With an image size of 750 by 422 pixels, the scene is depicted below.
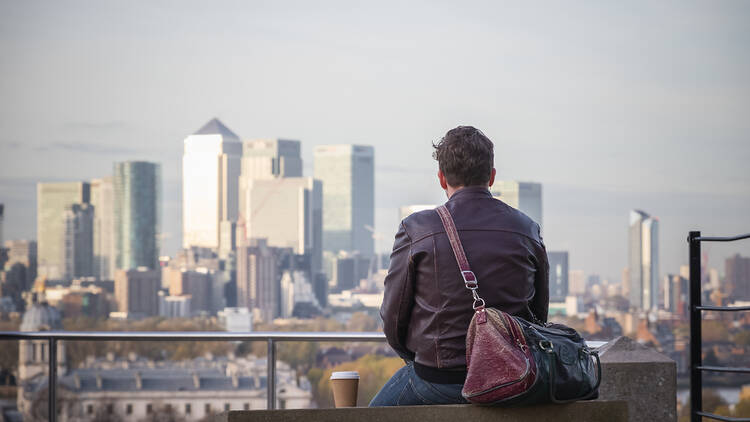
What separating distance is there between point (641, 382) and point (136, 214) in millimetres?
98741

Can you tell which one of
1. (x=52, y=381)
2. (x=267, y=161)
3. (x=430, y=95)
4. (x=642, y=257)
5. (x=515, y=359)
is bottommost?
(x=642, y=257)

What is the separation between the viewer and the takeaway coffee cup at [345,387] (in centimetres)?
273

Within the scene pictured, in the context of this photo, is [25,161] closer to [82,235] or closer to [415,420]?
[82,235]

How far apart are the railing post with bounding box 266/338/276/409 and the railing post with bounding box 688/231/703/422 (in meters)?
1.73

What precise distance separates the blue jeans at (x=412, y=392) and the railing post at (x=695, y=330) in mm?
1479

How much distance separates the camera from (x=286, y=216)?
96.6 m

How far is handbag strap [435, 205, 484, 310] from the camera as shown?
8.01 ft

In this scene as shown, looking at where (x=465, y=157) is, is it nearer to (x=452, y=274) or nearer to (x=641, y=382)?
(x=452, y=274)

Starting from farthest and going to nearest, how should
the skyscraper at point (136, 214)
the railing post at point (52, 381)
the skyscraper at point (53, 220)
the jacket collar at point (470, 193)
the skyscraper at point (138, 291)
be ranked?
the skyscraper at point (136, 214) < the skyscraper at point (53, 220) < the skyscraper at point (138, 291) < the railing post at point (52, 381) < the jacket collar at point (470, 193)

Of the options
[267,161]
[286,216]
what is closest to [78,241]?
[267,161]

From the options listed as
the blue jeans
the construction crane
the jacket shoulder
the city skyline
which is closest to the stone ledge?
the blue jeans

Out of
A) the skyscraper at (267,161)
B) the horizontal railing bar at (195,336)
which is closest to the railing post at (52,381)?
the horizontal railing bar at (195,336)

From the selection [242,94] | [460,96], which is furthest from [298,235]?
[460,96]

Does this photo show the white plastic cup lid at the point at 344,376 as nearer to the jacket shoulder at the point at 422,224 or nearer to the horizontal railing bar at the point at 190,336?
the jacket shoulder at the point at 422,224
